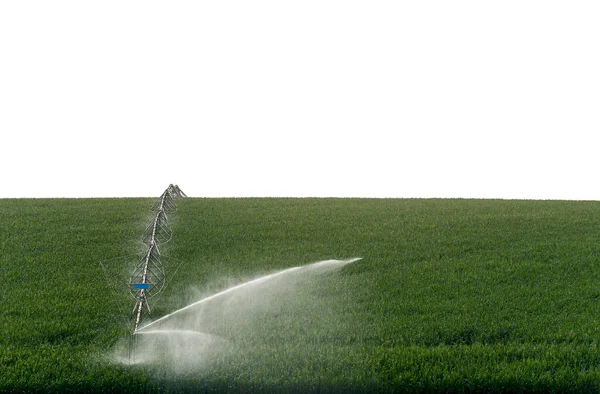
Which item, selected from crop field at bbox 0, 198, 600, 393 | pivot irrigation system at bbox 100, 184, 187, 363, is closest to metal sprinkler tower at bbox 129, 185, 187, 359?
pivot irrigation system at bbox 100, 184, 187, 363

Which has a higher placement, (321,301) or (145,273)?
(145,273)

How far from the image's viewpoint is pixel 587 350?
6953mm

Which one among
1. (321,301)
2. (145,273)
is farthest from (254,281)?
(145,273)

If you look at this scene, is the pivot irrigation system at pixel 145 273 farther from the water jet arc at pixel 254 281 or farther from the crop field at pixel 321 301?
the water jet arc at pixel 254 281

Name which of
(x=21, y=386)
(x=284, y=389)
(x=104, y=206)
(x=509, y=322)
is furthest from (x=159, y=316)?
(x=104, y=206)

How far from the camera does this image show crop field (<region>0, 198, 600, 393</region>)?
6.17 meters

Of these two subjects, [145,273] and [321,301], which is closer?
[145,273]

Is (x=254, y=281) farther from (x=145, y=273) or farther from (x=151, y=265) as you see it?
(x=145, y=273)

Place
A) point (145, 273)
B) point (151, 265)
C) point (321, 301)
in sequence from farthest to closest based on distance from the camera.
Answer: point (151, 265)
point (321, 301)
point (145, 273)

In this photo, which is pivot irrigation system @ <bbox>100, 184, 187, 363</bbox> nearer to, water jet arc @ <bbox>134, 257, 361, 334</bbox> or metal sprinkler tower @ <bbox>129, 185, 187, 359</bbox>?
metal sprinkler tower @ <bbox>129, 185, 187, 359</bbox>

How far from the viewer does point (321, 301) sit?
8.59 metres

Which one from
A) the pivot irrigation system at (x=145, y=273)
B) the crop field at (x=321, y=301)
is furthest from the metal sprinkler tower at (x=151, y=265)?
the crop field at (x=321, y=301)

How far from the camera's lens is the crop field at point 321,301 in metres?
6.17

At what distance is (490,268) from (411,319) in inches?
123
